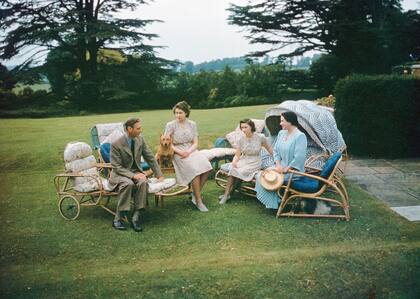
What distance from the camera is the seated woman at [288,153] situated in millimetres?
6199

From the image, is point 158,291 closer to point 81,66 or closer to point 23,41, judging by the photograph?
point 23,41

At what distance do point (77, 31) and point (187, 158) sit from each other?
459 inches

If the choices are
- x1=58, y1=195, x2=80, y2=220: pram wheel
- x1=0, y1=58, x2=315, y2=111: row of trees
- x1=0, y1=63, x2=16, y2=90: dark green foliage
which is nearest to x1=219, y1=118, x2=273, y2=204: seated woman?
x1=58, y1=195, x2=80, y2=220: pram wheel

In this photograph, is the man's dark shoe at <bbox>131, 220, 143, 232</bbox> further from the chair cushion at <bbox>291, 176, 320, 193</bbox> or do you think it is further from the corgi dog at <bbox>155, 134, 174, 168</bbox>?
the chair cushion at <bbox>291, 176, 320, 193</bbox>

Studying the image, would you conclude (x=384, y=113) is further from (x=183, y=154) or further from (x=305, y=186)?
(x=183, y=154)

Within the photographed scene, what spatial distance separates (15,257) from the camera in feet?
16.8

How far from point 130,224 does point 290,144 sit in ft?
9.21

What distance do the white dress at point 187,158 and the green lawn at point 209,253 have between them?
63 cm

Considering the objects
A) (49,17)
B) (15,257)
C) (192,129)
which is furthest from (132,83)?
(15,257)

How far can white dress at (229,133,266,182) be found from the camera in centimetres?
680

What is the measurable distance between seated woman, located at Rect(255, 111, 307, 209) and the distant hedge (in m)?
4.24

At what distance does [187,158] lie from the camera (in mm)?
6781

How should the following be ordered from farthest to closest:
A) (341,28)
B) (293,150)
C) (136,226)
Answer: (341,28), (293,150), (136,226)

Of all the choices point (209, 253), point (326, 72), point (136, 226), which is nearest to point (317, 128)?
point (209, 253)
